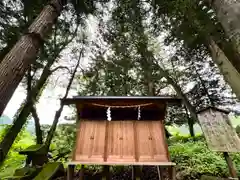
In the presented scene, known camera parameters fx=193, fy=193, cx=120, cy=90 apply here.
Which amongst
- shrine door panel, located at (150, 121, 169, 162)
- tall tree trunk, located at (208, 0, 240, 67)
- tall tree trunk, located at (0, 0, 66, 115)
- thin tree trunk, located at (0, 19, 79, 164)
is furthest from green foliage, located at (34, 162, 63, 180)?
tall tree trunk, located at (208, 0, 240, 67)

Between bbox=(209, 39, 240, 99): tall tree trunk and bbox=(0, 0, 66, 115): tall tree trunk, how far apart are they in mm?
5588

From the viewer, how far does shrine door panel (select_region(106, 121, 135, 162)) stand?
18.4ft

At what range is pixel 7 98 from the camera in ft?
10.3

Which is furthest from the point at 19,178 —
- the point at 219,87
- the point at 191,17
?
the point at 219,87

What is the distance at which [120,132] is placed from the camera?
6098 mm

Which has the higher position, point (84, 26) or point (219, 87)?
point (84, 26)

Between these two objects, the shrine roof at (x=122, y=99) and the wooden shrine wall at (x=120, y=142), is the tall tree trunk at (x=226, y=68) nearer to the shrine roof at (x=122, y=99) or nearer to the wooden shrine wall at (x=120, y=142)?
the shrine roof at (x=122, y=99)

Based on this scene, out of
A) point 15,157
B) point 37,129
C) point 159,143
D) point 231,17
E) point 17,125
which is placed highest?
point 231,17

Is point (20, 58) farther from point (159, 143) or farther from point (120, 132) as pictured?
point (159, 143)

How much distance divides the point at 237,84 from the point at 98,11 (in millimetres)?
6705

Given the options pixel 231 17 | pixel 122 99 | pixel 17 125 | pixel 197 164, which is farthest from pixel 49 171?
pixel 231 17

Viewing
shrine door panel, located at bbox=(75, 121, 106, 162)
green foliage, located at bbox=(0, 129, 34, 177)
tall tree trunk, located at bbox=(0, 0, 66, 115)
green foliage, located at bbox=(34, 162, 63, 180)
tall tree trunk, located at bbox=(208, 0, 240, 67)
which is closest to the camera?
tall tree trunk, located at bbox=(0, 0, 66, 115)

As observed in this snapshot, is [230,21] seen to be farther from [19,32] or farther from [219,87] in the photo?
Result: [219,87]

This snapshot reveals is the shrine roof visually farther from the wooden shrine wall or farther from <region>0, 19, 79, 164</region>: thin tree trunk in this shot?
<region>0, 19, 79, 164</region>: thin tree trunk
